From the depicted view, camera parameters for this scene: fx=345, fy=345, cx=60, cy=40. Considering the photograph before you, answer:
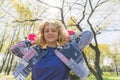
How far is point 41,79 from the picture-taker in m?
3.09

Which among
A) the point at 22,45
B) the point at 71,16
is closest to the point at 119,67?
the point at 71,16

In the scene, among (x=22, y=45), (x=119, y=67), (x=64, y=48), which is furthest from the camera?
(x=119, y=67)

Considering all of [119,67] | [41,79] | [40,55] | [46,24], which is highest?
[46,24]

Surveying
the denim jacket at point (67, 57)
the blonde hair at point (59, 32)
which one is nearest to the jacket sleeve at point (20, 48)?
the denim jacket at point (67, 57)

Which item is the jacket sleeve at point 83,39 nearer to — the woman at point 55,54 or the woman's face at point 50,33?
the woman at point 55,54

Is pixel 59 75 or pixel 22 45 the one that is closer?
pixel 59 75

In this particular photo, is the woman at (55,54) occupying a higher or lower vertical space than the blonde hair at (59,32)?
lower

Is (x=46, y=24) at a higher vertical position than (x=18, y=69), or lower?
higher

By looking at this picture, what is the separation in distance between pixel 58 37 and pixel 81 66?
1.15 ft

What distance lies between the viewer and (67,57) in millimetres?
3189

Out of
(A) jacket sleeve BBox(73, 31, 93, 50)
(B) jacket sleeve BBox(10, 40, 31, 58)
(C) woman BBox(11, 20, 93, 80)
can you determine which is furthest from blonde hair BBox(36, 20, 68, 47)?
(B) jacket sleeve BBox(10, 40, 31, 58)

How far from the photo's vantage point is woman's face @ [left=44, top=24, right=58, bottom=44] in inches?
127

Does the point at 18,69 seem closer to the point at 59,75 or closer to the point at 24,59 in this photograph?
the point at 24,59

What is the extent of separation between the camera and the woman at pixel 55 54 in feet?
10.1
